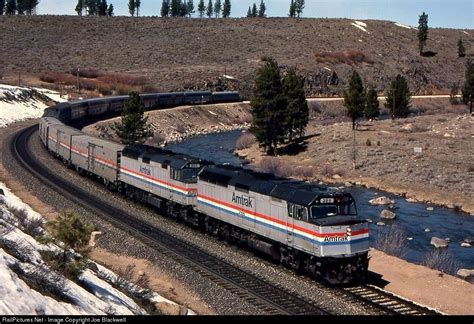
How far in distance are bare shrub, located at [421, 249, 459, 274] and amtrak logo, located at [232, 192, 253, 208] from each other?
32.8ft

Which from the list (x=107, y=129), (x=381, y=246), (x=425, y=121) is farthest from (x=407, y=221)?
(x=107, y=129)

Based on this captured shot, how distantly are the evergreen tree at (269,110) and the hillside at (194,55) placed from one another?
58124mm

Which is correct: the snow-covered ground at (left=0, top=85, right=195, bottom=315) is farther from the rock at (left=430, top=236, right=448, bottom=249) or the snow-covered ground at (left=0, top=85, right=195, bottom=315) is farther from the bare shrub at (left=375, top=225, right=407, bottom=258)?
the rock at (left=430, top=236, right=448, bottom=249)

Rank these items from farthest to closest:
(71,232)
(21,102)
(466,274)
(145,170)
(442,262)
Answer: (21,102) < (145,170) < (442,262) < (466,274) < (71,232)

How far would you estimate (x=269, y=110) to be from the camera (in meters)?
78.1

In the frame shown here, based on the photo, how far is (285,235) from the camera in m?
27.9

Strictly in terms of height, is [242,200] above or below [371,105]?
below

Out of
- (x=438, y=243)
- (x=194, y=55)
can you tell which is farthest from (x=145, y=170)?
(x=194, y=55)

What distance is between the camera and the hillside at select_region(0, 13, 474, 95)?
5782 inches

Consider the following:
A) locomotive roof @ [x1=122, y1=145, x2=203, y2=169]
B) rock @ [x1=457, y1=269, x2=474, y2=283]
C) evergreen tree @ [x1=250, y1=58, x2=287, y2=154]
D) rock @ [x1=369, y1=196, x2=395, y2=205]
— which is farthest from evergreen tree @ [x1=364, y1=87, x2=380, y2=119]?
rock @ [x1=457, y1=269, x2=474, y2=283]

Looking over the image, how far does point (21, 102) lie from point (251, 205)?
273 ft

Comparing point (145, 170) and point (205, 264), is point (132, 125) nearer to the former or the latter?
point (145, 170)

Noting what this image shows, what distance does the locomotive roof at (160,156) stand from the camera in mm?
37469

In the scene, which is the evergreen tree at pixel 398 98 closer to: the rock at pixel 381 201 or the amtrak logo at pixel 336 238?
the rock at pixel 381 201
